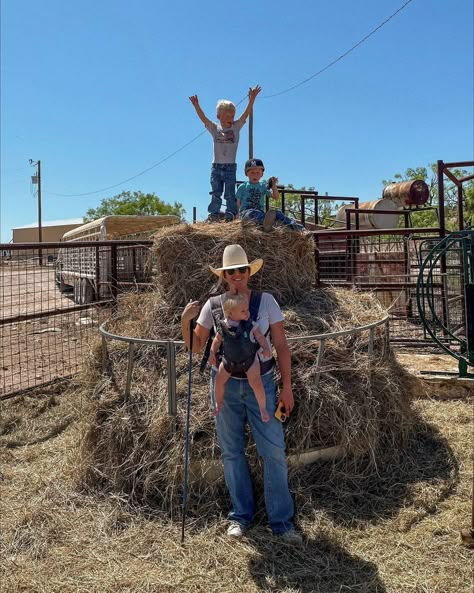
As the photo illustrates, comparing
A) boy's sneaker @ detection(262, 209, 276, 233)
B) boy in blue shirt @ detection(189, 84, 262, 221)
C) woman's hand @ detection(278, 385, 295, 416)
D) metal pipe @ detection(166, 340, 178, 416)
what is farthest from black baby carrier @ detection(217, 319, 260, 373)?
boy in blue shirt @ detection(189, 84, 262, 221)

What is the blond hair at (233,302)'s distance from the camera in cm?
306

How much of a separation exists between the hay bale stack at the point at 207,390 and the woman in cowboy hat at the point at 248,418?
312 mm

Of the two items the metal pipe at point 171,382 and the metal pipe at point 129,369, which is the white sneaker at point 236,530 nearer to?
the metal pipe at point 171,382

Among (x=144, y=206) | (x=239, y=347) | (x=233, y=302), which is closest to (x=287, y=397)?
(x=239, y=347)

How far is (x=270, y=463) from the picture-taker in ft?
10.7

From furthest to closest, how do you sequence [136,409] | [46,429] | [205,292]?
[46,429] < [205,292] < [136,409]

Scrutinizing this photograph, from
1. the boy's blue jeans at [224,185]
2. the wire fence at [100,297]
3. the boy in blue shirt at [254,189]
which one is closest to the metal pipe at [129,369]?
the wire fence at [100,297]

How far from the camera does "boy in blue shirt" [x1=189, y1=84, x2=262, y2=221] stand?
5703 mm

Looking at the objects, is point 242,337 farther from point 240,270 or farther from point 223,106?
point 223,106

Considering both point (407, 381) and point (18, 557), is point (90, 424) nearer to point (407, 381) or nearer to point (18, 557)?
point (18, 557)

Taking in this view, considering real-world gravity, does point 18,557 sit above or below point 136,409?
below

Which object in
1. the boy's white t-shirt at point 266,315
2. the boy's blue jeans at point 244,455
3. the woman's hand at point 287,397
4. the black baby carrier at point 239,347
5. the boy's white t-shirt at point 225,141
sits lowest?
the boy's blue jeans at point 244,455

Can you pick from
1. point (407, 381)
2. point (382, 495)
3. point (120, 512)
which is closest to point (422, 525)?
point (382, 495)

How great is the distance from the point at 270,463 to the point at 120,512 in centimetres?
114
